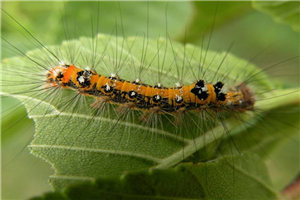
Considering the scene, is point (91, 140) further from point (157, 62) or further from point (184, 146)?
point (157, 62)

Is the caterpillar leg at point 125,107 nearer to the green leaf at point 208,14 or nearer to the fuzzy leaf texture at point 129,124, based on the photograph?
the fuzzy leaf texture at point 129,124

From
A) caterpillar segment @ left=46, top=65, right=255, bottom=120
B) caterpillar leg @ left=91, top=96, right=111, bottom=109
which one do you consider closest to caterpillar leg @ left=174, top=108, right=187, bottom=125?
caterpillar segment @ left=46, top=65, right=255, bottom=120

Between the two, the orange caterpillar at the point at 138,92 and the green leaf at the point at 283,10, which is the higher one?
the green leaf at the point at 283,10

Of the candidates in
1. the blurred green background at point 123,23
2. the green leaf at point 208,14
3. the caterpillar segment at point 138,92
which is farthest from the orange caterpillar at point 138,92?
the green leaf at point 208,14

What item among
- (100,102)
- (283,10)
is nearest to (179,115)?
(100,102)

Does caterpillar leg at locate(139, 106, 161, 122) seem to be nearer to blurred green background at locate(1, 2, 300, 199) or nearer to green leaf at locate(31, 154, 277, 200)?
green leaf at locate(31, 154, 277, 200)

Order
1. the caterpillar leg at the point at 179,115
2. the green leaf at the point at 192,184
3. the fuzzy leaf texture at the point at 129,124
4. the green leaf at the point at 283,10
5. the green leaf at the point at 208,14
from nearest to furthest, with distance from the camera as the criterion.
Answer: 1. the green leaf at the point at 192,184
2. the fuzzy leaf texture at the point at 129,124
3. the caterpillar leg at the point at 179,115
4. the green leaf at the point at 283,10
5. the green leaf at the point at 208,14

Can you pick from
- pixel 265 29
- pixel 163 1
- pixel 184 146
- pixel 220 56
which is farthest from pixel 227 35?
pixel 184 146
